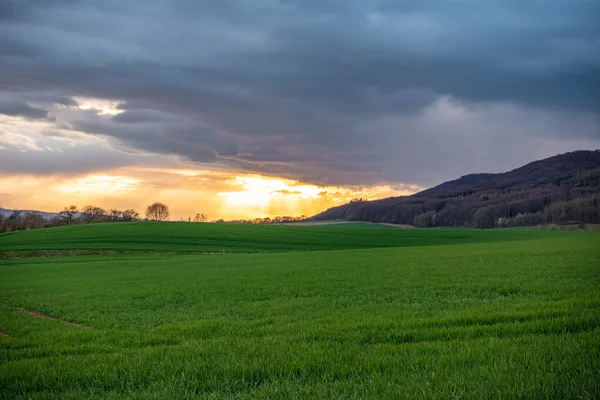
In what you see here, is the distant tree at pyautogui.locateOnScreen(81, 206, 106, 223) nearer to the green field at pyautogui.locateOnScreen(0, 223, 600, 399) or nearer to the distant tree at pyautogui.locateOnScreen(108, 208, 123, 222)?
the distant tree at pyautogui.locateOnScreen(108, 208, 123, 222)

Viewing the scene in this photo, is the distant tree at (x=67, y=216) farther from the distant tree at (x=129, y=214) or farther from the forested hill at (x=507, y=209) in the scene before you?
the forested hill at (x=507, y=209)

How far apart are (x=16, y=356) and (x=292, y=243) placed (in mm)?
76529

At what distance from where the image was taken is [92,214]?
15275 cm

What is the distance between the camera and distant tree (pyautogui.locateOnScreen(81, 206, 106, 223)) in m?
150

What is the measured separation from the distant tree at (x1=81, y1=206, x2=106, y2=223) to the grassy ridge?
175 feet

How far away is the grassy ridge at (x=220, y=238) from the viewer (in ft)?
253

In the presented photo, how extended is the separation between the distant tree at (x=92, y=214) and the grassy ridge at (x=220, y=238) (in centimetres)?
5325

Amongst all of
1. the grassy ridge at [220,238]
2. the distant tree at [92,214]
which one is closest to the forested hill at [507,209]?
the grassy ridge at [220,238]

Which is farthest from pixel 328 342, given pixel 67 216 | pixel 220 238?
pixel 67 216

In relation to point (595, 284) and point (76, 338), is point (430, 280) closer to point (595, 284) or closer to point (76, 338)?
point (595, 284)

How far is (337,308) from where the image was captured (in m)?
14.9

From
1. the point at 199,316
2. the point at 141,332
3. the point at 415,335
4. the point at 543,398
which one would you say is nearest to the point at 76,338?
the point at 141,332

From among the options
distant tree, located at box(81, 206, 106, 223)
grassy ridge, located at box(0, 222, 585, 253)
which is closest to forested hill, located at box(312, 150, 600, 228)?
grassy ridge, located at box(0, 222, 585, 253)

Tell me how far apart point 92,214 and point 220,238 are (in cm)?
8554
